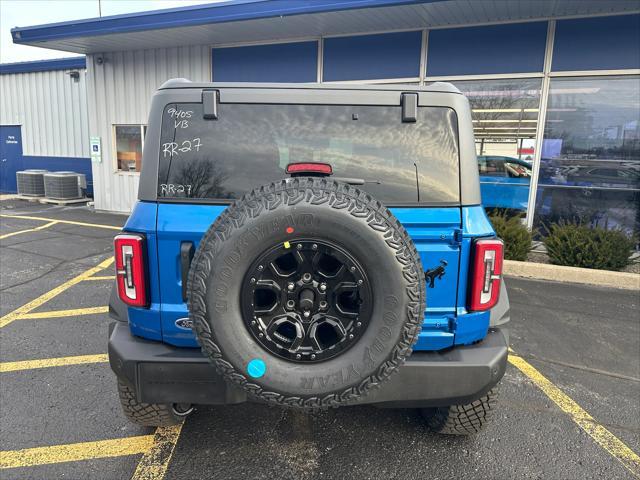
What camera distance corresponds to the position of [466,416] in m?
2.54

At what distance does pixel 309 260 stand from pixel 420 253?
0.59 meters

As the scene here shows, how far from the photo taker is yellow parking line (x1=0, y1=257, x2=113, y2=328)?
14.7 feet

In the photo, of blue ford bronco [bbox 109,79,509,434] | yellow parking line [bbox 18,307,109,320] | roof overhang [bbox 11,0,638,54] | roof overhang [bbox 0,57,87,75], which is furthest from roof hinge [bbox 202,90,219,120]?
roof overhang [bbox 0,57,87,75]

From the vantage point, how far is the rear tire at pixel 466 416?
251cm

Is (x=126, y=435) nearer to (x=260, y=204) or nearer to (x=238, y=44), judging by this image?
(x=260, y=204)

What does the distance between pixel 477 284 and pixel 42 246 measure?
8.00 metres

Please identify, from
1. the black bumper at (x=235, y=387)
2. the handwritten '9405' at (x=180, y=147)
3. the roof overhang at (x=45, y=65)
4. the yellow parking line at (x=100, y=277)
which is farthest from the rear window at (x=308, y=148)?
the roof overhang at (x=45, y=65)

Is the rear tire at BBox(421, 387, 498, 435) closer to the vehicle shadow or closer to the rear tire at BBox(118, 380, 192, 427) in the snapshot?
the vehicle shadow

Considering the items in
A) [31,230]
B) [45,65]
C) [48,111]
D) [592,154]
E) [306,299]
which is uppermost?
[45,65]

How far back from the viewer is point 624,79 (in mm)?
7078

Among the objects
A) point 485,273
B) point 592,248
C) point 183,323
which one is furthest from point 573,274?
point 183,323

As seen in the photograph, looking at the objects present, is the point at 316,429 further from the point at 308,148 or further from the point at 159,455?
the point at 308,148

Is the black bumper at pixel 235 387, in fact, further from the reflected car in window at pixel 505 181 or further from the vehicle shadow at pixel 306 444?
the reflected car in window at pixel 505 181

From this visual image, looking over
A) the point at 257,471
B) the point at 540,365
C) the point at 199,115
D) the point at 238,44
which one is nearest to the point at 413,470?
the point at 257,471
